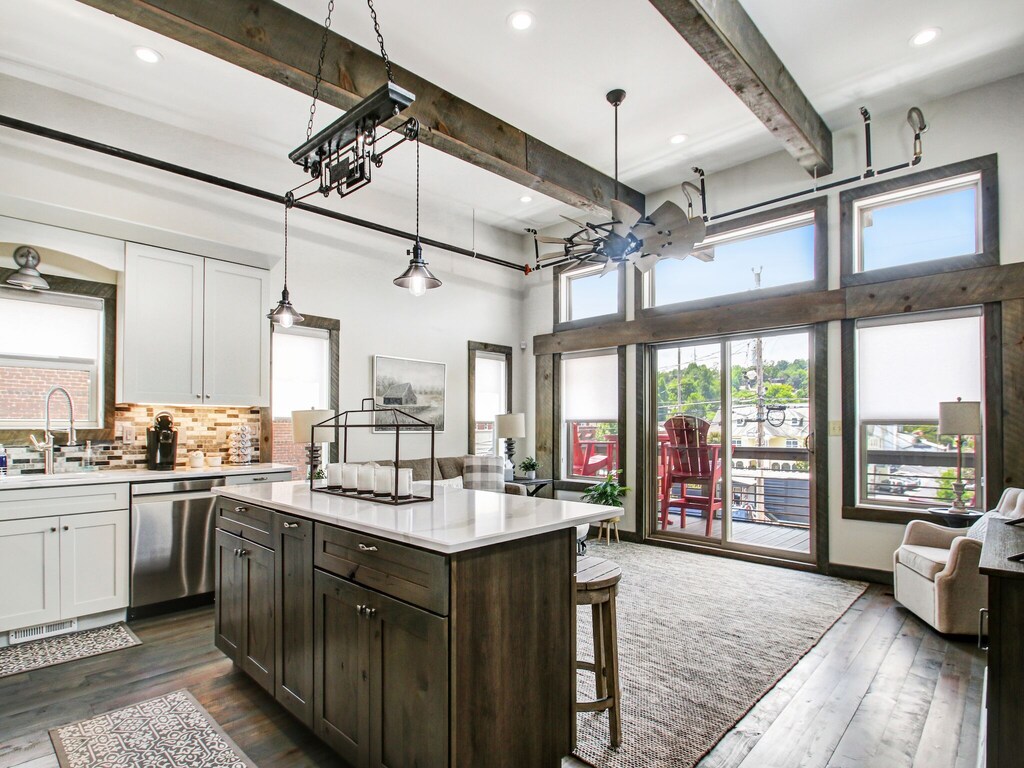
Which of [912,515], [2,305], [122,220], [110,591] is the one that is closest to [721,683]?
[912,515]

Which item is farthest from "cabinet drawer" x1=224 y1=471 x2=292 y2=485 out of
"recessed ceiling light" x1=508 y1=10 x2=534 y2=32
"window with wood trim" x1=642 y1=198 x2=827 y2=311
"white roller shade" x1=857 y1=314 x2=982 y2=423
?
"white roller shade" x1=857 y1=314 x2=982 y2=423

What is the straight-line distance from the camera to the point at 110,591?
12.0 ft

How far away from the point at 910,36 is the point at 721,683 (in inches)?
163

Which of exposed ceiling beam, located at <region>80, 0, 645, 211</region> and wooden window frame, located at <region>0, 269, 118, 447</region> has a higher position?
exposed ceiling beam, located at <region>80, 0, 645, 211</region>

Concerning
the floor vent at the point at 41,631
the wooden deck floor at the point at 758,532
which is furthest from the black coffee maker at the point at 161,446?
the wooden deck floor at the point at 758,532

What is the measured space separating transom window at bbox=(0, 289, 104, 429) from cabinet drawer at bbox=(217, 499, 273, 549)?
2.03 m

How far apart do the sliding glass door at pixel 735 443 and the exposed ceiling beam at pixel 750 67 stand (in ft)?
5.87

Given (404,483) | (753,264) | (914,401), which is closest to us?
(404,483)

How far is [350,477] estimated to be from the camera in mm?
2762

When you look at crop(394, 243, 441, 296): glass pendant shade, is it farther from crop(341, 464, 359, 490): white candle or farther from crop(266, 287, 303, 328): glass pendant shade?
crop(266, 287, 303, 328): glass pendant shade

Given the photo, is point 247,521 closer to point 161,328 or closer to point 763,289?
point 161,328

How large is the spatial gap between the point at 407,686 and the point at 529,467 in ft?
16.7

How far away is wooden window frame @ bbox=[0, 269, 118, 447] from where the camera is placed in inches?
161

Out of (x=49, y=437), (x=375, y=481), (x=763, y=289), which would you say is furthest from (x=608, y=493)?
(x=49, y=437)
